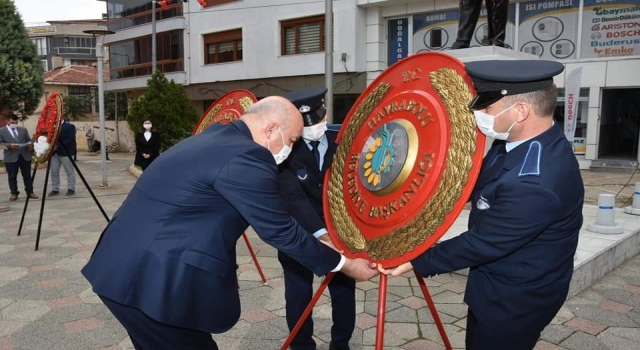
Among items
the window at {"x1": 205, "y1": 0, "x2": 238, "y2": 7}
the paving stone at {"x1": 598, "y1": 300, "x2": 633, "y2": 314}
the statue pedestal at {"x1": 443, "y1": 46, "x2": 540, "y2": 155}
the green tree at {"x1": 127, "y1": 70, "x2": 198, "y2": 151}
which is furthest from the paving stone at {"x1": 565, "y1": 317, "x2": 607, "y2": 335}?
the window at {"x1": 205, "y1": 0, "x2": 238, "y2": 7}

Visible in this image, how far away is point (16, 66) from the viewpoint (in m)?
16.5

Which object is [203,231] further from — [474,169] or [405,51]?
[405,51]

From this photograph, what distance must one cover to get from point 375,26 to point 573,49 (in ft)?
20.1

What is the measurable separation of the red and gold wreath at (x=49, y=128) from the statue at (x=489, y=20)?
4.37 metres

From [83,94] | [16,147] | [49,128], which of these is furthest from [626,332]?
[83,94]

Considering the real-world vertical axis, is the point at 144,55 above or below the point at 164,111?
above

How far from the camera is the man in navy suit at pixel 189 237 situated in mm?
1852

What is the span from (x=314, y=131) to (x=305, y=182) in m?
0.30

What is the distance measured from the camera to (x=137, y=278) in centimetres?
189

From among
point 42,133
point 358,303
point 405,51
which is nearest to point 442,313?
point 358,303

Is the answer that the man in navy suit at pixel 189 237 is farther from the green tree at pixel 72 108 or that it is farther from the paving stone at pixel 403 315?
the green tree at pixel 72 108

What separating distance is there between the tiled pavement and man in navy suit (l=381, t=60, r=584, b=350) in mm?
1513

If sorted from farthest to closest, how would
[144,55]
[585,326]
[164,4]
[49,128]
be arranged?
[144,55] → [164,4] → [49,128] → [585,326]

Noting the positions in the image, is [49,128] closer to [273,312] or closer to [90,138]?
[273,312]
